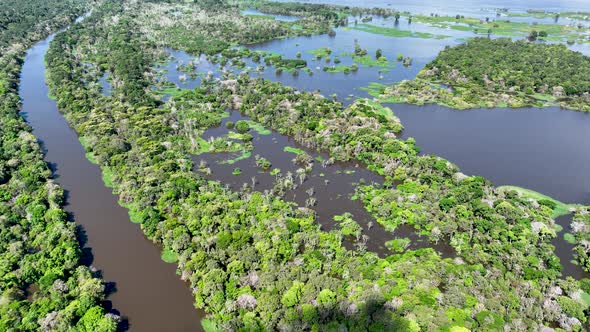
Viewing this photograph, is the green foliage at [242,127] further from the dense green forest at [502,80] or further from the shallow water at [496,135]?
the dense green forest at [502,80]

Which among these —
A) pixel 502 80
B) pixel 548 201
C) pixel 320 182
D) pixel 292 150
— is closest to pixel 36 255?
pixel 320 182

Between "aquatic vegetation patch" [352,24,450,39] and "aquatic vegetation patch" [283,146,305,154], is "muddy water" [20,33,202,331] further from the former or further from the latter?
"aquatic vegetation patch" [352,24,450,39]

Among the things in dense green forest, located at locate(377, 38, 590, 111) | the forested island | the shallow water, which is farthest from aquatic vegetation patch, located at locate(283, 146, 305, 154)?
dense green forest, located at locate(377, 38, 590, 111)

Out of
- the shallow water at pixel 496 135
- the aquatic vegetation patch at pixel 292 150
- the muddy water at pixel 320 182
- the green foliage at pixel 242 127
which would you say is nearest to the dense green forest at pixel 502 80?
the shallow water at pixel 496 135

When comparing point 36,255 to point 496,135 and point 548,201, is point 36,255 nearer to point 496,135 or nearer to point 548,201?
point 548,201

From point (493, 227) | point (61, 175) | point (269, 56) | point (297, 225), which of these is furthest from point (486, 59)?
point (61, 175)

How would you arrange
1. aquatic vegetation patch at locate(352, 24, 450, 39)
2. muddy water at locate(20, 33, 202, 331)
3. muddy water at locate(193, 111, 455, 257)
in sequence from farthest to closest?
aquatic vegetation patch at locate(352, 24, 450, 39)
muddy water at locate(193, 111, 455, 257)
muddy water at locate(20, 33, 202, 331)

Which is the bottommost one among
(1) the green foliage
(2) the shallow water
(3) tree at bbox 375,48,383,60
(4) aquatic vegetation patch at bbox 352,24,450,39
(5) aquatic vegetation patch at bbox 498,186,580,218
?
(5) aquatic vegetation patch at bbox 498,186,580,218
